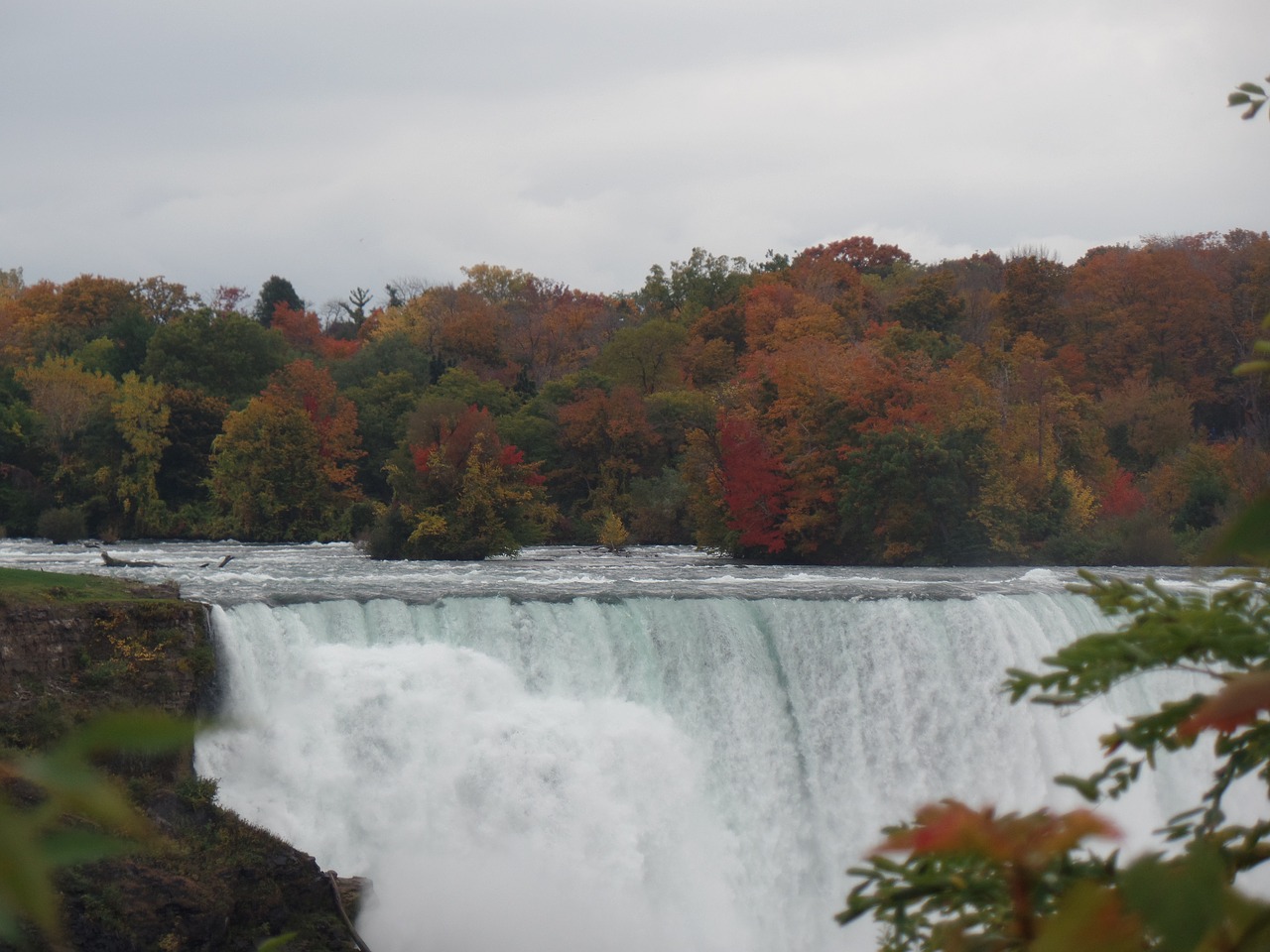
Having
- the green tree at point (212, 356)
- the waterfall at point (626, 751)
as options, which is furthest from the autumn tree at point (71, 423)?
the waterfall at point (626, 751)

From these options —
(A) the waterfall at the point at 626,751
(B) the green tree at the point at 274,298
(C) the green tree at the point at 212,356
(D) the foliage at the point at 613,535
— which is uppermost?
(B) the green tree at the point at 274,298

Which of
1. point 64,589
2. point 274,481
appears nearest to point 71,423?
point 274,481

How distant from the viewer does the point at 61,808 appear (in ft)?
2.70

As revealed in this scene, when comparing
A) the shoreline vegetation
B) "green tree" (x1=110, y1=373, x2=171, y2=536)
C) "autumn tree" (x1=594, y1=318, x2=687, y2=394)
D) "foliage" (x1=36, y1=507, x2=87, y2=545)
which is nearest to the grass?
the shoreline vegetation

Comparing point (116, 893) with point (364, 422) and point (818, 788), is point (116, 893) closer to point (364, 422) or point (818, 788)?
point (818, 788)

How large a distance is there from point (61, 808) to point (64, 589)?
14.0m

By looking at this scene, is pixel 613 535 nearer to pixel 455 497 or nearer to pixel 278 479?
pixel 455 497

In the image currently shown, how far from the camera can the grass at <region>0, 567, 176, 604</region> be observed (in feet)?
43.0

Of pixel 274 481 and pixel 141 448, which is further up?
pixel 141 448

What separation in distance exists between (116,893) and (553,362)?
144 ft

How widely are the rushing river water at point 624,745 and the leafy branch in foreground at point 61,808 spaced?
12.7 meters

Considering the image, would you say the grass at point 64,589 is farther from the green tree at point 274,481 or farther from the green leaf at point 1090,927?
the green tree at point 274,481

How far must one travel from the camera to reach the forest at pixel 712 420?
2828 centimetres

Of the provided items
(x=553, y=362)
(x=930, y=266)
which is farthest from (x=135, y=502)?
(x=930, y=266)
